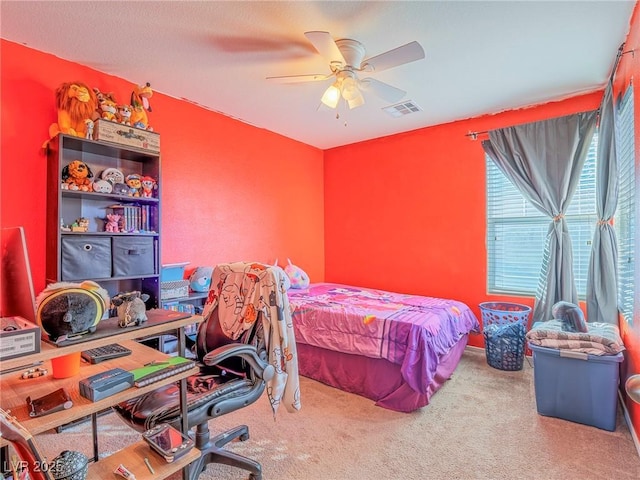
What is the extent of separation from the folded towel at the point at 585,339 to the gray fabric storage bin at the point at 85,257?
10.1ft

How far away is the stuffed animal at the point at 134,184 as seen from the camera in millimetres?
2566

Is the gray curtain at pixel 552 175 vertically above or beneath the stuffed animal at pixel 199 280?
above

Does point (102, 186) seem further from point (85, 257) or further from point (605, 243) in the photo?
point (605, 243)

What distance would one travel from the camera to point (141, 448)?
130cm

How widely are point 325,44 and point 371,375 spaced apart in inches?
90.7

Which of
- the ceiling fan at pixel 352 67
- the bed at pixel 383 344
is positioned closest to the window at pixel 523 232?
the bed at pixel 383 344

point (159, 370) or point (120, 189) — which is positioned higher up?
point (120, 189)

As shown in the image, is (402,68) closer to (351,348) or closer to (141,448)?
(351,348)

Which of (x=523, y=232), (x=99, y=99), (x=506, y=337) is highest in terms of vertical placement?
(x=99, y=99)

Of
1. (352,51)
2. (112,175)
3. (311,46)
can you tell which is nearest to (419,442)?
(352,51)

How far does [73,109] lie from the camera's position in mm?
2254

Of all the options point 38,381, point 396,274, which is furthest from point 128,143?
point 396,274

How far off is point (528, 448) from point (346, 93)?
8.36 feet

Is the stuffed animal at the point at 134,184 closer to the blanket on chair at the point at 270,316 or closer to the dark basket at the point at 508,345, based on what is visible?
the blanket on chair at the point at 270,316
